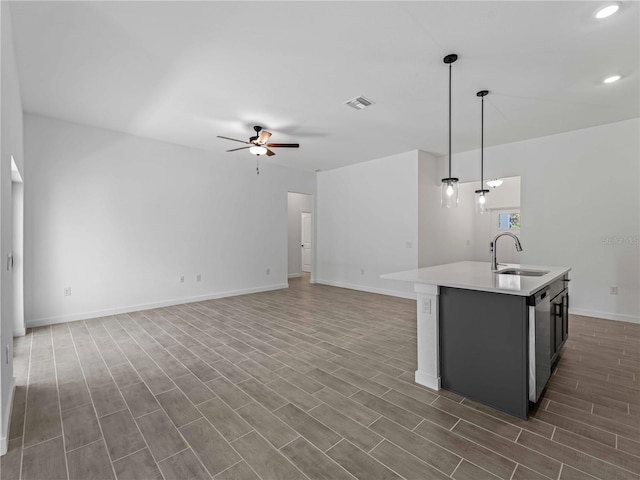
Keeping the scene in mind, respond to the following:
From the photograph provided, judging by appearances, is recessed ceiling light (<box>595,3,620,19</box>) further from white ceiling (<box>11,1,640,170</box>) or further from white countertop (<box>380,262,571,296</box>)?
white countertop (<box>380,262,571,296</box>)

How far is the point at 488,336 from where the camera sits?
2268 millimetres

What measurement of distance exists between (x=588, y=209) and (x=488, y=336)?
408 centimetres

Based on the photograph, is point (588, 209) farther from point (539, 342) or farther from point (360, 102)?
point (360, 102)

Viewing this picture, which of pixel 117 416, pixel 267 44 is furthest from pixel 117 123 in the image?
pixel 117 416

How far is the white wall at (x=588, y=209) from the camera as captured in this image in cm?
441

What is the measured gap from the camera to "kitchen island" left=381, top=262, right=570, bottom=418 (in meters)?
2.12

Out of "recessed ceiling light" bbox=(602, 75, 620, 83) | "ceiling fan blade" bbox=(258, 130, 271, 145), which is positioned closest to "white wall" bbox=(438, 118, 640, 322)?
"recessed ceiling light" bbox=(602, 75, 620, 83)

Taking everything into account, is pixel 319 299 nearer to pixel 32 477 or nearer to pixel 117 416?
pixel 117 416

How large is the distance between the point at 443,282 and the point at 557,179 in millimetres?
4226

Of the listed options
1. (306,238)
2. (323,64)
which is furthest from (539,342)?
(306,238)

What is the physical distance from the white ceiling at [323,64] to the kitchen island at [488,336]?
2056mm

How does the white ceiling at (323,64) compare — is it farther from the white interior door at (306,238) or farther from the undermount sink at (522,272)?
the white interior door at (306,238)

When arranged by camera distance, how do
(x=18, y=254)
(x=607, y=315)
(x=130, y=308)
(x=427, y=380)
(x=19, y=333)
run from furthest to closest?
1. (x=130, y=308)
2. (x=607, y=315)
3. (x=18, y=254)
4. (x=19, y=333)
5. (x=427, y=380)

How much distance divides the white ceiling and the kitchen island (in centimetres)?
206
